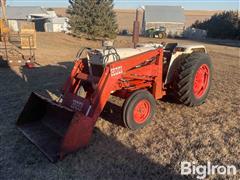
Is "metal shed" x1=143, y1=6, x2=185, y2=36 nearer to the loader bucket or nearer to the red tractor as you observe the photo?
the red tractor

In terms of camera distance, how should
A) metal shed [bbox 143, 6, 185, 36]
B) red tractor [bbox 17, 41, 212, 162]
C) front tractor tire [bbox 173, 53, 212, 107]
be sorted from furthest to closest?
metal shed [bbox 143, 6, 185, 36] → front tractor tire [bbox 173, 53, 212, 107] → red tractor [bbox 17, 41, 212, 162]

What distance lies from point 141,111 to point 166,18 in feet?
158

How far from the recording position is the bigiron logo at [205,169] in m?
3.66

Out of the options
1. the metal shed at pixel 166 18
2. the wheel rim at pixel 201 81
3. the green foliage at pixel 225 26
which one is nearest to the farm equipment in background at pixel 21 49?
the wheel rim at pixel 201 81

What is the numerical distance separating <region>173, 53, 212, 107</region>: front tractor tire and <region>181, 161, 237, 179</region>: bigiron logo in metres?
1.83

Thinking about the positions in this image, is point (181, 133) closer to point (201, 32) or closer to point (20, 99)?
point (20, 99)

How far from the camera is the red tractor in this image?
4.04 metres

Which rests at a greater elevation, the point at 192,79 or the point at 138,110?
the point at 192,79

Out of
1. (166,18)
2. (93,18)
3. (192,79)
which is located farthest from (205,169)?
(166,18)

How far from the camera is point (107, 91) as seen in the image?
4301 mm

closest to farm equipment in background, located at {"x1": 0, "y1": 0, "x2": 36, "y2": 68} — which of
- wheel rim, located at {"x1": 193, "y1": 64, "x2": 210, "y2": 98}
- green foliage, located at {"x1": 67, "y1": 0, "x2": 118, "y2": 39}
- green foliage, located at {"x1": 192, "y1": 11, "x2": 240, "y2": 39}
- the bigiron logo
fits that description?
wheel rim, located at {"x1": 193, "y1": 64, "x2": 210, "y2": 98}

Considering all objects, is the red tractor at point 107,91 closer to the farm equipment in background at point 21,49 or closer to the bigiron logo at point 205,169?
the bigiron logo at point 205,169

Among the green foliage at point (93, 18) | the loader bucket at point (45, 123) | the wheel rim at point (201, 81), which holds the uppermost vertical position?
the green foliage at point (93, 18)

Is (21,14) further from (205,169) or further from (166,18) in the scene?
(205,169)
